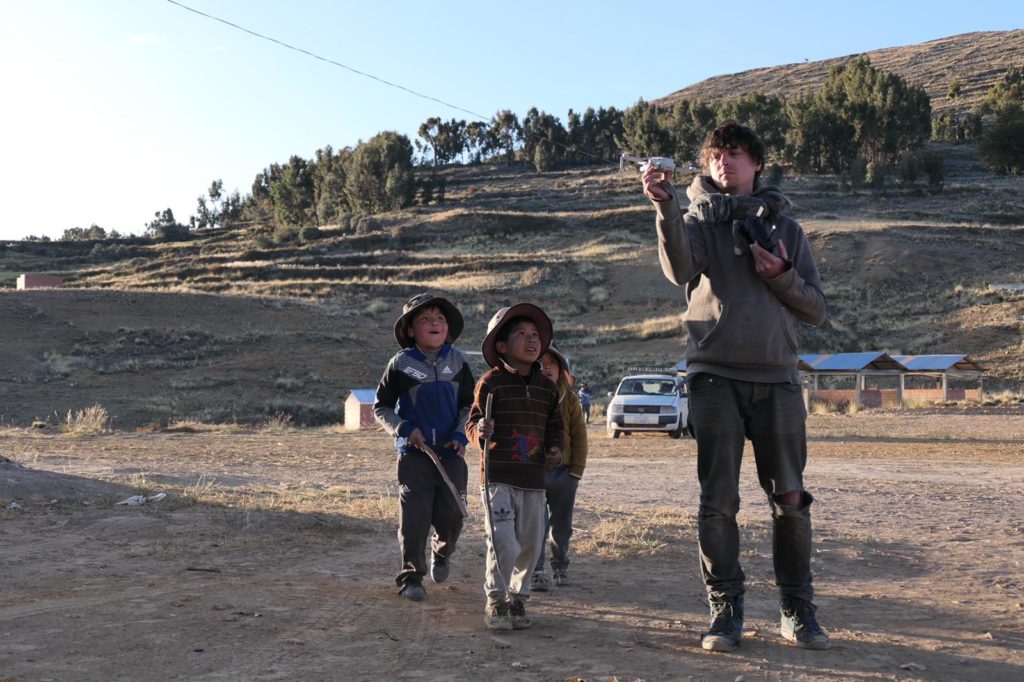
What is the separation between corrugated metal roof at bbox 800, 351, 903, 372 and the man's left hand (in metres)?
32.4

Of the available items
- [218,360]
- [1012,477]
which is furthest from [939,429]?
[218,360]

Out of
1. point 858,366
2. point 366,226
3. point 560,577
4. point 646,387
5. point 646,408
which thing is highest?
point 366,226

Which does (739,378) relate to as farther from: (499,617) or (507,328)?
(499,617)

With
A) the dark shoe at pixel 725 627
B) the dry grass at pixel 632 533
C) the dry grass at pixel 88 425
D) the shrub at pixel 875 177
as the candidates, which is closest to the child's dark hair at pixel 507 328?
the dark shoe at pixel 725 627

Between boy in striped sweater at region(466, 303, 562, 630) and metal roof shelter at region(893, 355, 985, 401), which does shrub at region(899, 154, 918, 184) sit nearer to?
metal roof shelter at region(893, 355, 985, 401)

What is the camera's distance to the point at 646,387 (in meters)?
28.0

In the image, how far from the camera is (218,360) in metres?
46.7

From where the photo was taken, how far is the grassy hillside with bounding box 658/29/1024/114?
15750 centimetres

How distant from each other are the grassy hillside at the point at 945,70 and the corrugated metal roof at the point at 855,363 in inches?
4637

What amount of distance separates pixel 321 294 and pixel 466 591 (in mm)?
57745

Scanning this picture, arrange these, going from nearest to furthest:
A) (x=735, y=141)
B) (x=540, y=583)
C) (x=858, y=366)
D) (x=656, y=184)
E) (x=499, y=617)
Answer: (x=656, y=184)
(x=735, y=141)
(x=499, y=617)
(x=540, y=583)
(x=858, y=366)

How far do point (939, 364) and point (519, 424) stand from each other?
3320cm

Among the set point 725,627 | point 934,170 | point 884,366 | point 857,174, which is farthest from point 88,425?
point 934,170

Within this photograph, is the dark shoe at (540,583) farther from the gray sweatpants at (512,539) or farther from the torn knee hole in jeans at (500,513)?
the torn knee hole in jeans at (500,513)
